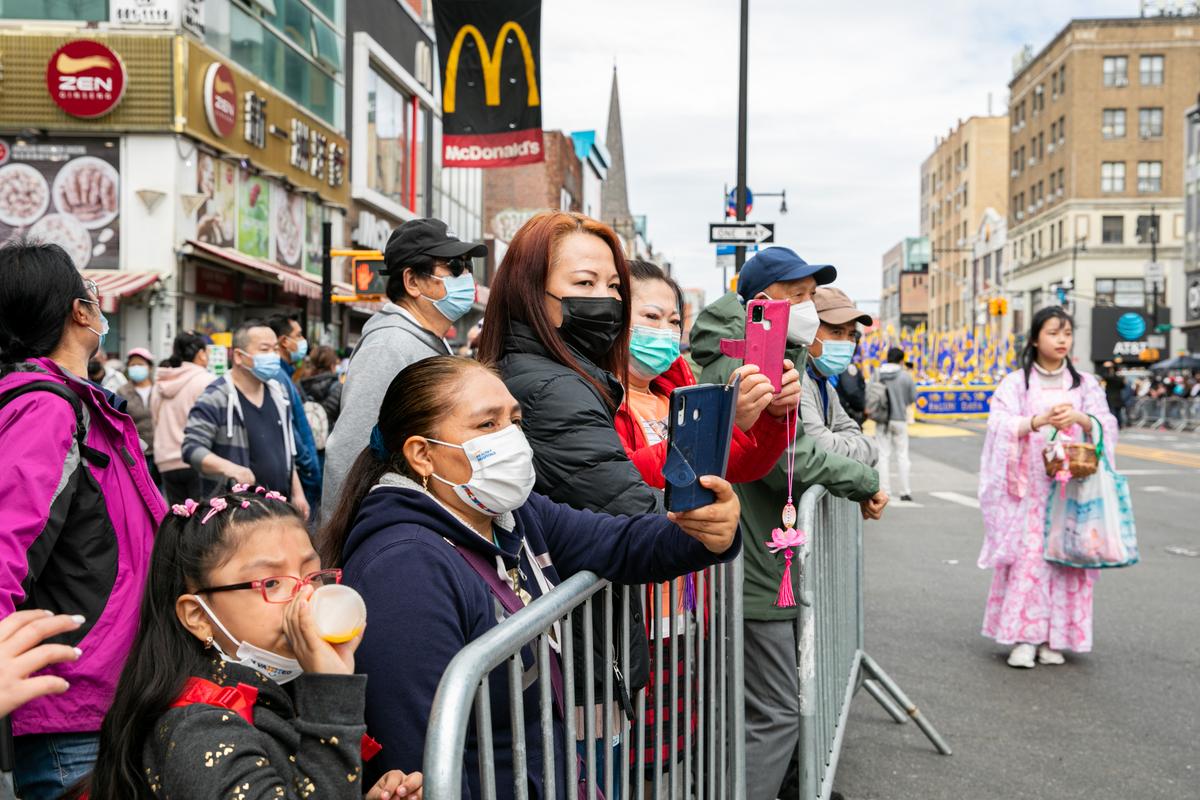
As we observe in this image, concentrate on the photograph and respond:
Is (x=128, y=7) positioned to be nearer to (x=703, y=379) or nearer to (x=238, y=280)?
(x=238, y=280)

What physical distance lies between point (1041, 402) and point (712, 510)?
5.04 meters

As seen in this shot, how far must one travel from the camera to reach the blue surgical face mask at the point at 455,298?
14.1 feet

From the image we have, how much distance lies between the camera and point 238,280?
19875 mm

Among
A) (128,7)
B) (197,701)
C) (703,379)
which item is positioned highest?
(128,7)

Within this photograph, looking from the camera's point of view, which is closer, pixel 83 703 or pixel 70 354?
pixel 83 703

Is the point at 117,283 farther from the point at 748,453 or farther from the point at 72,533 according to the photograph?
the point at 748,453

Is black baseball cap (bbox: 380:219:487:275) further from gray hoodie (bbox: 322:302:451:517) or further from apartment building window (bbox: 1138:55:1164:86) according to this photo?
apartment building window (bbox: 1138:55:1164:86)

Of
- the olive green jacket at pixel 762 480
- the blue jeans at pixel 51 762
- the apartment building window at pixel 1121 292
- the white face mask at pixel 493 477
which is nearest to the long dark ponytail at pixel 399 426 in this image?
the white face mask at pixel 493 477

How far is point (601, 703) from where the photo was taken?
96.1 inches

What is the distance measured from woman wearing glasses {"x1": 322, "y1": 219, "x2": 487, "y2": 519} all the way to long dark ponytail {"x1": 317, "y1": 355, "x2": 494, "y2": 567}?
1.29m

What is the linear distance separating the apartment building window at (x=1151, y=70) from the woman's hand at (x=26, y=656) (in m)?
79.1

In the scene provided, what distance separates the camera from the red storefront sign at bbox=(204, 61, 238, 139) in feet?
58.1

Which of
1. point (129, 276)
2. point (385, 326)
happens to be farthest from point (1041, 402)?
point (129, 276)

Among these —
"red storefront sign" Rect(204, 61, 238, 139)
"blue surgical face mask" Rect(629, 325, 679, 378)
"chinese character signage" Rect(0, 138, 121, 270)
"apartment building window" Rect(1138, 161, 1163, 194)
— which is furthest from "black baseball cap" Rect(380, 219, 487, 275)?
"apartment building window" Rect(1138, 161, 1163, 194)
